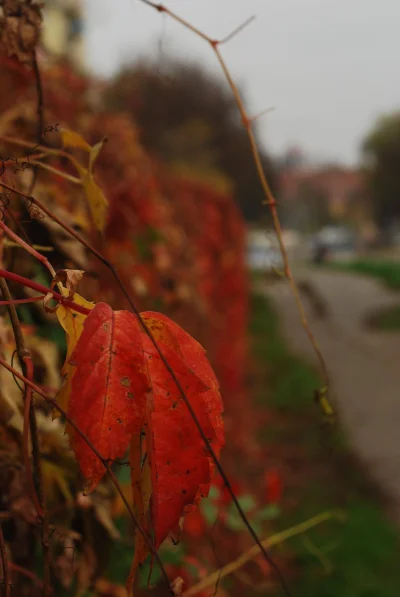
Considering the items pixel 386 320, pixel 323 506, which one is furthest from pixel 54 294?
pixel 386 320

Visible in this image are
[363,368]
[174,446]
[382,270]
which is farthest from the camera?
[382,270]

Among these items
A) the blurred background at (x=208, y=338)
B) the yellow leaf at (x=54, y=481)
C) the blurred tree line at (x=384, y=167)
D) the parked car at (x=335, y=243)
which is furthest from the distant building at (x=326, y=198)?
the yellow leaf at (x=54, y=481)

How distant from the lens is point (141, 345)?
1.65ft

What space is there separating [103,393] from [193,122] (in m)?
11.5

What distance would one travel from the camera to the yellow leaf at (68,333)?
500 mm

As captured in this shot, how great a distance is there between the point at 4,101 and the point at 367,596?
103 inches

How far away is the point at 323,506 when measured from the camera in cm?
448

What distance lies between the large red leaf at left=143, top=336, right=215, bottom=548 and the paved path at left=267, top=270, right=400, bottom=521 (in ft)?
1.67

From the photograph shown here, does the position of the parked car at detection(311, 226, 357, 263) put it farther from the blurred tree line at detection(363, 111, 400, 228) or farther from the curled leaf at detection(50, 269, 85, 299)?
the curled leaf at detection(50, 269, 85, 299)

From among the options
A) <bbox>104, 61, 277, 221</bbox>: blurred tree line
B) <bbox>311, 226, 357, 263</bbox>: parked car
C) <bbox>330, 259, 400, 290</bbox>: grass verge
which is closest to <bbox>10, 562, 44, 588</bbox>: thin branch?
<bbox>104, 61, 277, 221</bbox>: blurred tree line

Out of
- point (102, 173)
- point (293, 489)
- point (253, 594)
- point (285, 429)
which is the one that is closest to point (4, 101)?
point (102, 173)

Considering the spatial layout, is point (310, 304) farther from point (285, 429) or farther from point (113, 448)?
point (113, 448)

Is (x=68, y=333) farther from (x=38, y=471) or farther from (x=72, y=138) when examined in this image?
(x=72, y=138)

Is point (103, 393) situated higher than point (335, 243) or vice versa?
point (103, 393)
